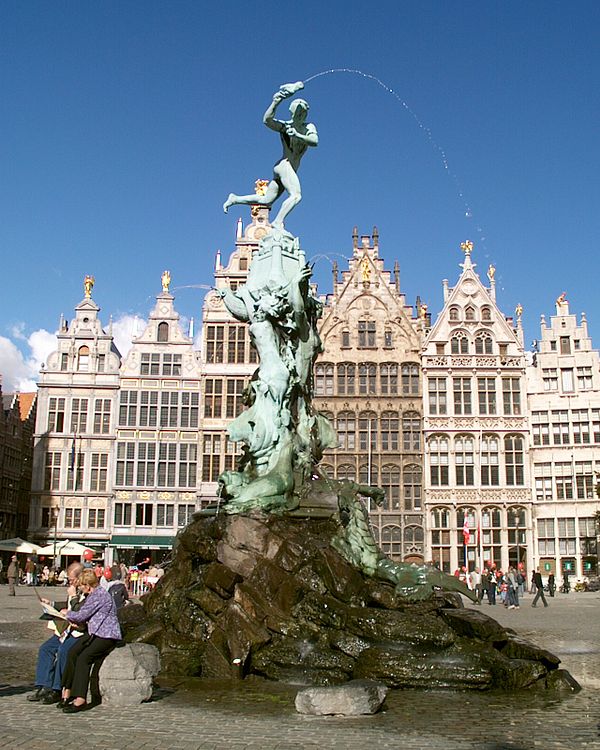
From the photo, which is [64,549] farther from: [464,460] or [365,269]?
[365,269]

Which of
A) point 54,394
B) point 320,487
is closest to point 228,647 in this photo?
point 320,487

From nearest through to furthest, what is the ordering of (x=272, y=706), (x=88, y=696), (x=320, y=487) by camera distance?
(x=88, y=696)
(x=272, y=706)
(x=320, y=487)

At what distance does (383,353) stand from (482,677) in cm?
4159

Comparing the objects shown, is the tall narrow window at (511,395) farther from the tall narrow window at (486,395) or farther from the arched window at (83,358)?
the arched window at (83,358)

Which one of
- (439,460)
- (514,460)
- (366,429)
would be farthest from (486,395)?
(366,429)

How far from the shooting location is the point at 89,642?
8891mm

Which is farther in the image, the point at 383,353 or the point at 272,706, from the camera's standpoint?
the point at 383,353

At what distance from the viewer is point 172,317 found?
53.1m

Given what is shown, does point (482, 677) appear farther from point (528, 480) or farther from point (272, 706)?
point (528, 480)

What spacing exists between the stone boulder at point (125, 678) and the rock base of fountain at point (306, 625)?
2830 mm

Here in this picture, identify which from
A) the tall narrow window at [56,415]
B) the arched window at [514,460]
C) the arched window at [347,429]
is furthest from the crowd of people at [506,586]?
the tall narrow window at [56,415]

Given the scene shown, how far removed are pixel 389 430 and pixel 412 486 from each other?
3677 millimetres

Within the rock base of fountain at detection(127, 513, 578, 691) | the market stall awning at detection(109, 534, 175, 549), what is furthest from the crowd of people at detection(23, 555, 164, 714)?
the market stall awning at detection(109, 534, 175, 549)

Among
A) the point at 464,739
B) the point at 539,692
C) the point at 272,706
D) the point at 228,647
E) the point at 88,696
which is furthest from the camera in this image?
the point at 228,647
